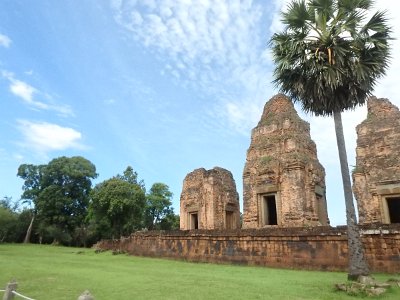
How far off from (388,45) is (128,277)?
9.31 m

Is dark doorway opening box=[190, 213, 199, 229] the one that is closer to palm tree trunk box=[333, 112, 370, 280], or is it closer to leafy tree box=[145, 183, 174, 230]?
palm tree trunk box=[333, 112, 370, 280]

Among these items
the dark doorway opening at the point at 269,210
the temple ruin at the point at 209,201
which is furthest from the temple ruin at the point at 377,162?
the temple ruin at the point at 209,201

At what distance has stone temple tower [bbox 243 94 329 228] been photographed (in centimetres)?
1606

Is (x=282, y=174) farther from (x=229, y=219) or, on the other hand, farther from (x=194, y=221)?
(x=194, y=221)

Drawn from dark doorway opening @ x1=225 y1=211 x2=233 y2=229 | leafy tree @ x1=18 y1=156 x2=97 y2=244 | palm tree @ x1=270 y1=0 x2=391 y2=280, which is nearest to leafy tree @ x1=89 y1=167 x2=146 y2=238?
leafy tree @ x1=18 y1=156 x2=97 y2=244

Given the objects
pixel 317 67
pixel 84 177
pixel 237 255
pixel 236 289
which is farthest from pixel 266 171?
pixel 84 177

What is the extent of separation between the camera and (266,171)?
17.4m

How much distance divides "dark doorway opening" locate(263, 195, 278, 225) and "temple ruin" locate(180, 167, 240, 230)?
3.26 meters

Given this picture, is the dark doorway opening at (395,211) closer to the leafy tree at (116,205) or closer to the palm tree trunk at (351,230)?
the palm tree trunk at (351,230)

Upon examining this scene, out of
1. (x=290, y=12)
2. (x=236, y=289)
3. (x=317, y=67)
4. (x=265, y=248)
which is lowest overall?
(x=236, y=289)

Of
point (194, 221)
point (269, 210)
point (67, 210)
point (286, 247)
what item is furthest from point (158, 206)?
point (286, 247)

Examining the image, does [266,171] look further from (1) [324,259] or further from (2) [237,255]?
(1) [324,259]

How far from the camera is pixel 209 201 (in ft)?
69.4

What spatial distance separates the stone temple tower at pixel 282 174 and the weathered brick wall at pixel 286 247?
9.26ft
